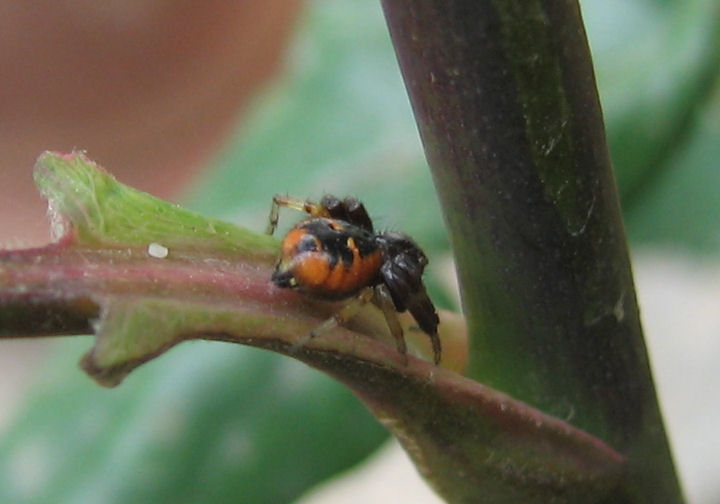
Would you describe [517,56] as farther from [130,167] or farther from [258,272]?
[130,167]

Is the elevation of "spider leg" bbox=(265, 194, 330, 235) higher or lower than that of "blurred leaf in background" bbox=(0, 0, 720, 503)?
higher

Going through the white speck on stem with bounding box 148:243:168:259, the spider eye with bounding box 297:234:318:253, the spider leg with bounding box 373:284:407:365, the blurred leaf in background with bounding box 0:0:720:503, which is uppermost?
the white speck on stem with bounding box 148:243:168:259

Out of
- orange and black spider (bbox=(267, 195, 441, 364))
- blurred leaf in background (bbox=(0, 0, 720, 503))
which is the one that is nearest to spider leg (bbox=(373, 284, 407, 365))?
orange and black spider (bbox=(267, 195, 441, 364))

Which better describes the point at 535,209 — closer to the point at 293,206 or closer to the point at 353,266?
the point at 353,266

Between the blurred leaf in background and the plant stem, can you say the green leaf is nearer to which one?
the plant stem

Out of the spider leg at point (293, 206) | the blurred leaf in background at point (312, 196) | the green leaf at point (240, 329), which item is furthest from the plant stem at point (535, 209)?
the blurred leaf in background at point (312, 196)
